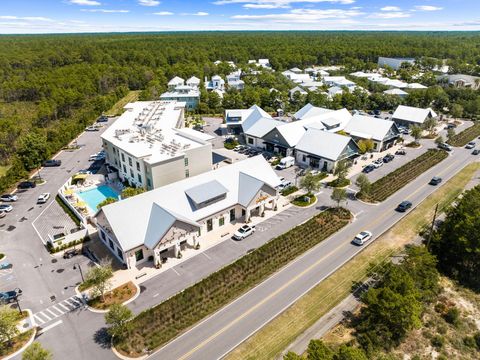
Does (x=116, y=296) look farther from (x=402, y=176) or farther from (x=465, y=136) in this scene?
(x=465, y=136)

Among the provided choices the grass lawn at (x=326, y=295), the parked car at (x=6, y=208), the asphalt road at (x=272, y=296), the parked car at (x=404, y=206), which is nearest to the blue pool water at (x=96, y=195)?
the parked car at (x=6, y=208)

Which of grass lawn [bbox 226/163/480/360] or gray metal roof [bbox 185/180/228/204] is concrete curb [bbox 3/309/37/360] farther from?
gray metal roof [bbox 185/180/228/204]

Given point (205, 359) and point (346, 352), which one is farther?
point (205, 359)

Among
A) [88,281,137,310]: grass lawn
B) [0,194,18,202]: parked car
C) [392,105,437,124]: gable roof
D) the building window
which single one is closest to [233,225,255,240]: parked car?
the building window

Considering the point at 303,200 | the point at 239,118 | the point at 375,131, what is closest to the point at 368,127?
the point at 375,131

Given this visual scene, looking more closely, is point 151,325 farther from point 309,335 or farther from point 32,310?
point 309,335

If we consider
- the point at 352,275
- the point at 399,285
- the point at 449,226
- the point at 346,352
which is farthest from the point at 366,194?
the point at 346,352
